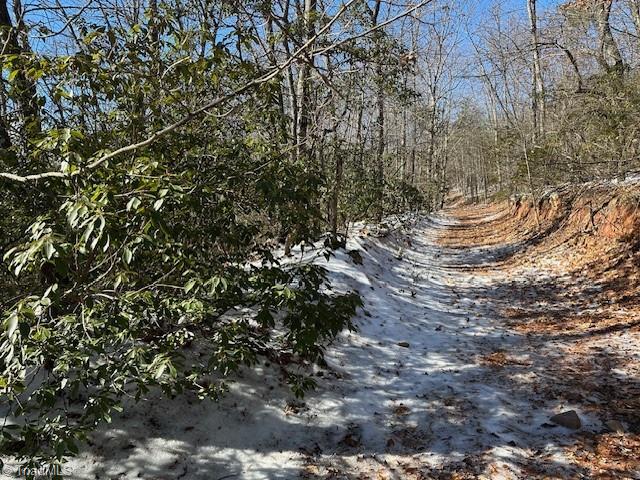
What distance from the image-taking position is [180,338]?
3223 mm

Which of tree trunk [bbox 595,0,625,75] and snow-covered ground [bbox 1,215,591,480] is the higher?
tree trunk [bbox 595,0,625,75]

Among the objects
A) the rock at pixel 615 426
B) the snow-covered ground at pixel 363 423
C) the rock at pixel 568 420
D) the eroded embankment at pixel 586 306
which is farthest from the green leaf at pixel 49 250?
the rock at pixel 615 426

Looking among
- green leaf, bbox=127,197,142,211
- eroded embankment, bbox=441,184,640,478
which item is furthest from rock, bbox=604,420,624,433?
green leaf, bbox=127,197,142,211

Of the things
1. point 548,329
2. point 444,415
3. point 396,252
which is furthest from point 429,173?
point 444,415

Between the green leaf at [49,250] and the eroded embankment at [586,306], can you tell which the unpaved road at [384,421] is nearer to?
the eroded embankment at [586,306]

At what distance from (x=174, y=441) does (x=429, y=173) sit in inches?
1056

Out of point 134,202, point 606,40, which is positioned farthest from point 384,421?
point 606,40

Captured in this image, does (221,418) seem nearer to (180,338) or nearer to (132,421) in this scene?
(132,421)

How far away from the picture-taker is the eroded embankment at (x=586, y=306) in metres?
3.70

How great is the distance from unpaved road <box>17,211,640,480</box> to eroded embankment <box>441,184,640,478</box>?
2.6 inches

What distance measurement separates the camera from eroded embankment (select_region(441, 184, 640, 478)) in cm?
370

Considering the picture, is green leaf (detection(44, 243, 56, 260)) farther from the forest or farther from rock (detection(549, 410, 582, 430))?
rock (detection(549, 410, 582, 430))

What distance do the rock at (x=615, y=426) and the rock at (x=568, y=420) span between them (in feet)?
0.74

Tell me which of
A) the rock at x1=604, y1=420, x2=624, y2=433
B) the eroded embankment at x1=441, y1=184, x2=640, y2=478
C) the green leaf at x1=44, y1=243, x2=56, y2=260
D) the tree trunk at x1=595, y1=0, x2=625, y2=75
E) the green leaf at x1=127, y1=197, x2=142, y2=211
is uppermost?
the tree trunk at x1=595, y1=0, x2=625, y2=75
